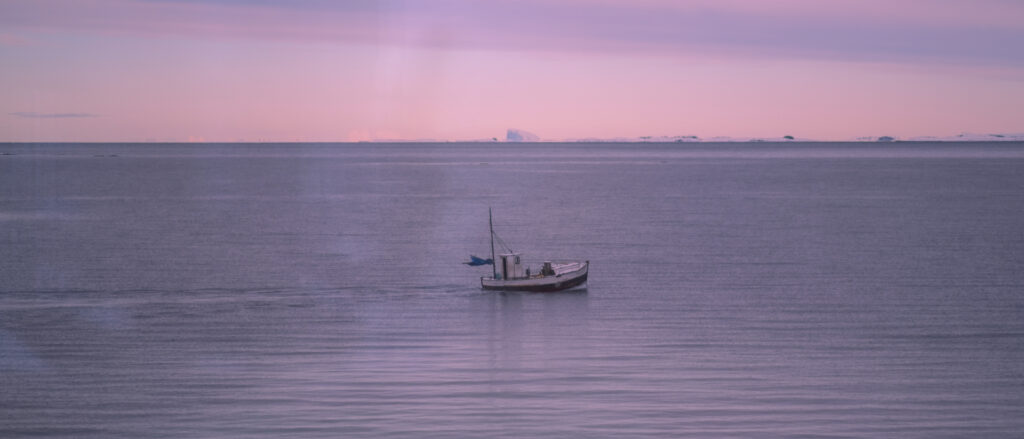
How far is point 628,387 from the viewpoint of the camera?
30.2m

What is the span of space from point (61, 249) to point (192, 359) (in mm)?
36344

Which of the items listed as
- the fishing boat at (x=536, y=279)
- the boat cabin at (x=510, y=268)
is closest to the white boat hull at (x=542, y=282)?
the fishing boat at (x=536, y=279)

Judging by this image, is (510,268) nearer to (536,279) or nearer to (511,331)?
(536,279)

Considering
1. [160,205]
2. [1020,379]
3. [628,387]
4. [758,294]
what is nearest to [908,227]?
[758,294]

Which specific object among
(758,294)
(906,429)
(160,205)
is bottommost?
(906,429)

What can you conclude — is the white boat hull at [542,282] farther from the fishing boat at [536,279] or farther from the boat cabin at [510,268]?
the boat cabin at [510,268]

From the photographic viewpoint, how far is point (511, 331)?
3997 centimetres

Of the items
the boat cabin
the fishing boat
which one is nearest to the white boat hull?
the fishing boat

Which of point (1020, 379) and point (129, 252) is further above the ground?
point (129, 252)

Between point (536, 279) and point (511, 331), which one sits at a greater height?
point (536, 279)

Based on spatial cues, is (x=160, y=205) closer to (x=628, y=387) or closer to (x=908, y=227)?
(x=908, y=227)

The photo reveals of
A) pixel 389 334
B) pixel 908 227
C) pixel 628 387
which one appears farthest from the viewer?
pixel 908 227

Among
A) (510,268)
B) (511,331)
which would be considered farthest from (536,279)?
(511,331)

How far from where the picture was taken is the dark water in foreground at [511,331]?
2772 centimetres
